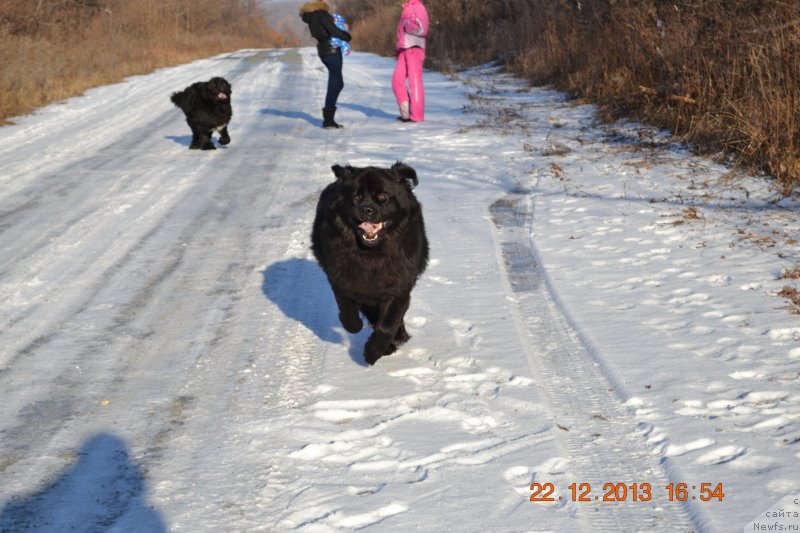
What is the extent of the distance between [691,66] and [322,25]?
6.06 m

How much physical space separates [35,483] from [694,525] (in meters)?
2.81

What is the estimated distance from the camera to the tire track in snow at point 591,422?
11.4ft

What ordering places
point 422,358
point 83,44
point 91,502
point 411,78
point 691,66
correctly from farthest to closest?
point 83,44
point 411,78
point 691,66
point 422,358
point 91,502

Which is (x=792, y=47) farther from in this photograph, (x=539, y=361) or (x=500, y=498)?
(x=500, y=498)

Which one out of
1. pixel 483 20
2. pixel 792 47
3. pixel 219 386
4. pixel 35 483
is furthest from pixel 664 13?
pixel 483 20

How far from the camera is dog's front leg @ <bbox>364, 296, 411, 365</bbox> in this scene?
16.7ft

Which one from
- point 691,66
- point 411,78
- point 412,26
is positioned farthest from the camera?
point 411,78

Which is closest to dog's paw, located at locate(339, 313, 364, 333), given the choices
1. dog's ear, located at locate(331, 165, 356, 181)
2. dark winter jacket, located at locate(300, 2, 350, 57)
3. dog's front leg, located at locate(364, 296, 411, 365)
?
dog's front leg, located at locate(364, 296, 411, 365)

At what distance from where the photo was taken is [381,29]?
4162 cm

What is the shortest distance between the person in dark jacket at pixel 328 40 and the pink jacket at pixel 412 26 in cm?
93

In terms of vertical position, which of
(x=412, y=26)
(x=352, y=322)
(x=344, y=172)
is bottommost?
(x=352, y=322)

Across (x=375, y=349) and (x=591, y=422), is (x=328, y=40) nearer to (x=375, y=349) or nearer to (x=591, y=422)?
(x=375, y=349)

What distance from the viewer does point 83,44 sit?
87.6ft

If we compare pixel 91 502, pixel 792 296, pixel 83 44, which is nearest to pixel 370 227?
pixel 91 502
